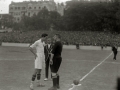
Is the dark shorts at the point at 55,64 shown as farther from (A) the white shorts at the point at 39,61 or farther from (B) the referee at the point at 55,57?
(A) the white shorts at the point at 39,61

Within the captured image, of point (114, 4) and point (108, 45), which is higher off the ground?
point (114, 4)

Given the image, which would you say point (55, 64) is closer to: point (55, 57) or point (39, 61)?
point (55, 57)

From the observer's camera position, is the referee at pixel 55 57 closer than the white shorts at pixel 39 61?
Yes

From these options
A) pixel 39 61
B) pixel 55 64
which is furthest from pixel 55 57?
pixel 39 61

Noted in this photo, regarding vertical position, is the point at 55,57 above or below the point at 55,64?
above

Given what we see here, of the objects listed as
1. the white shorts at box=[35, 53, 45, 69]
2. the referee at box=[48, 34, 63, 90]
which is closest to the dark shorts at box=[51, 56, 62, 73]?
the referee at box=[48, 34, 63, 90]

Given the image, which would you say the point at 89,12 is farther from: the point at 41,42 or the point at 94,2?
the point at 41,42

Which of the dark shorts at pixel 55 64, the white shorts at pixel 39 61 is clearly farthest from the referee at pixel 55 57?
the white shorts at pixel 39 61

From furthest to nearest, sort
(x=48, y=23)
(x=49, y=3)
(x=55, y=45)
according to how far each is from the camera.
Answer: (x=49, y=3)
(x=48, y=23)
(x=55, y=45)

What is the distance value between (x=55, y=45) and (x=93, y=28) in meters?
70.7

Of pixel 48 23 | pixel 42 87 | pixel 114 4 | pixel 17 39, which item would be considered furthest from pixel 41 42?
pixel 48 23

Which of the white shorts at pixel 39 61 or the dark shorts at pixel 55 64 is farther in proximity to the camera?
the white shorts at pixel 39 61

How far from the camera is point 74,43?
1817 inches

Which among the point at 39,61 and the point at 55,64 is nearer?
the point at 55,64
